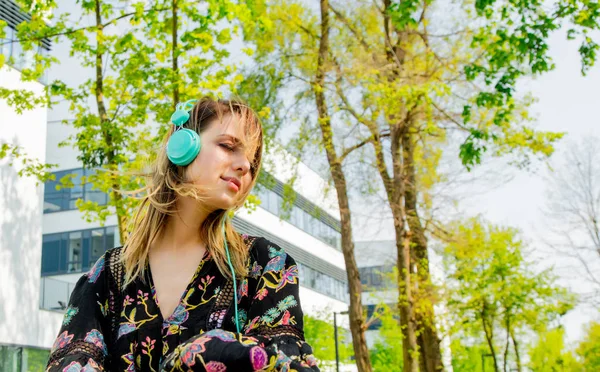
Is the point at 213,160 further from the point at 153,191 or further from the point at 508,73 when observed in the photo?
the point at 508,73

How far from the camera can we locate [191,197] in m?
1.97

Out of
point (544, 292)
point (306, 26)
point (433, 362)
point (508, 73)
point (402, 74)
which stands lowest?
point (433, 362)

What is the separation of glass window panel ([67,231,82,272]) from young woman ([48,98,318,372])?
31785 millimetres

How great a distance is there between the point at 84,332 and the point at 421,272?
1751 centimetres

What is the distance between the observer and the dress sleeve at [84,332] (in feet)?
5.78

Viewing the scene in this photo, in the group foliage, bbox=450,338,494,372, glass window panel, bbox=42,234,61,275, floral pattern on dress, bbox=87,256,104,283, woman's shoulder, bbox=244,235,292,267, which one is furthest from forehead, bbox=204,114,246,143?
foliage, bbox=450,338,494,372

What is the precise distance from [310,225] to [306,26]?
31998 mm

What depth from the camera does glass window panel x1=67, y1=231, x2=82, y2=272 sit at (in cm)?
3234

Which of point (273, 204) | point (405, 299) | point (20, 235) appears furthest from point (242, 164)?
point (273, 204)

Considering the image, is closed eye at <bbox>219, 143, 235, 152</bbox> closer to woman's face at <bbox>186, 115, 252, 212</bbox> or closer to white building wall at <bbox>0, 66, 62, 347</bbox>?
woman's face at <bbox>186, 115, 252, 212</bbox>

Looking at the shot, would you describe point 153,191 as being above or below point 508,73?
below

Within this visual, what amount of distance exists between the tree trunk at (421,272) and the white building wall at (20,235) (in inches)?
437

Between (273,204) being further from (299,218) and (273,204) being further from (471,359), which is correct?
(471,359)

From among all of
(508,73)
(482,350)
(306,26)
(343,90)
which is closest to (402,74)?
(343,90)
